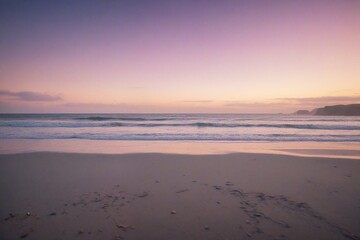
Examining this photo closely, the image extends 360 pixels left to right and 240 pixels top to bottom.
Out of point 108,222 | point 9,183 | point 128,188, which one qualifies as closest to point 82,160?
point 9,183

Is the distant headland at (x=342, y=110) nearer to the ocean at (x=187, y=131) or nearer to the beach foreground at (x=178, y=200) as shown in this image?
the ocean at (x=187, y=131)

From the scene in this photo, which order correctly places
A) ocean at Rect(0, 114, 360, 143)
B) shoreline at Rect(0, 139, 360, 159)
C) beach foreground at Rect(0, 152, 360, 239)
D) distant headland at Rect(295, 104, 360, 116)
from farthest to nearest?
distant headland at Rect(295, 104, 360, 116) → ocean at Rect(0, 114, 360, 143) → shoreline at Rect(0, 139, 360, 159) → beach foreground at Rect(0, 152, 360, 239)

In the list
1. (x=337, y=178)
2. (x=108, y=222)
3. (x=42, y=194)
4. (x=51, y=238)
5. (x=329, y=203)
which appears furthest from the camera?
(x=337, y=178)

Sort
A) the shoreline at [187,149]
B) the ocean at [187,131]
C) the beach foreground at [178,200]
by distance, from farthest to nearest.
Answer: the ocean at [187,131]
the shoreline at [187,149]
the beach foreground at [178,200]

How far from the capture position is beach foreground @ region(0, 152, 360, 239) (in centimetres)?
290

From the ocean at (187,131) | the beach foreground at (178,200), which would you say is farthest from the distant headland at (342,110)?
the beach foreground at (178,200)

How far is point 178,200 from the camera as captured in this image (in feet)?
12.8

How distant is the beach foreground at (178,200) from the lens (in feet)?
9.52

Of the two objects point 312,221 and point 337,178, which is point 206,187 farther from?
point 337,178

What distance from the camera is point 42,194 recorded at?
4090 mm

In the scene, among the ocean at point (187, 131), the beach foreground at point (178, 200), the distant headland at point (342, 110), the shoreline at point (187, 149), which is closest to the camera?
the beach foreground at point (178, 200)

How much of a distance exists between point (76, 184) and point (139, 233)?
8.49ft

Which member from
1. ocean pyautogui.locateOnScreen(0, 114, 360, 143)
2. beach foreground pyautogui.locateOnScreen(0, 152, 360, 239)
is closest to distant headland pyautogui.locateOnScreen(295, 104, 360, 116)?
ocean pyautogui.locateOnScreen(0, 114, 360, 143)

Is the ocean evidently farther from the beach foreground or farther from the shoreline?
the beach foreground
